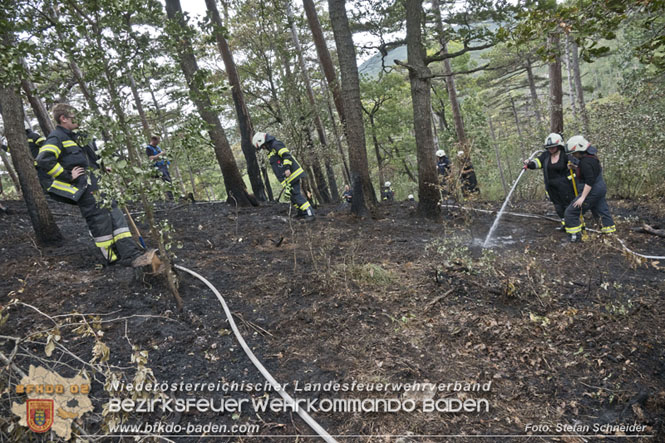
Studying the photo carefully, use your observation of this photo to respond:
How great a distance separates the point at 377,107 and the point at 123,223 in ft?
44.4

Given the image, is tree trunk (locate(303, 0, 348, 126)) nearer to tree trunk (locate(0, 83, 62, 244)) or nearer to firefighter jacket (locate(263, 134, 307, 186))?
firefighter jacket (locate(263, 134, 307, 186))

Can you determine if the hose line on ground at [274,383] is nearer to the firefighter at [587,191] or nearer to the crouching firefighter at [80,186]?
the crouching firefighter at [80,186]

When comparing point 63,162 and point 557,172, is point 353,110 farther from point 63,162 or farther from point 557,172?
point 63,162

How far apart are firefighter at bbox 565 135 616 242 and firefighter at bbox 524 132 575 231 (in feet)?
1.34

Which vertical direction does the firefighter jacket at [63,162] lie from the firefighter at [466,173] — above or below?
above

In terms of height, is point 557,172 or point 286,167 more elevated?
point 286,167

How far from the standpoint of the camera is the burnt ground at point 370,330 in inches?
102

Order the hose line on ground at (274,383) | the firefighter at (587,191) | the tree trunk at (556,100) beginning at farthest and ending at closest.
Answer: the tree trunk at (556,100), the firefighter at (587,191), the hose line on ground at (274,383)

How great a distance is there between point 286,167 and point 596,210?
5870 millimetres

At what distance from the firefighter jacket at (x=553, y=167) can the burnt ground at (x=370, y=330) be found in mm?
1334

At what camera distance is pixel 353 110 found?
6.98 metres

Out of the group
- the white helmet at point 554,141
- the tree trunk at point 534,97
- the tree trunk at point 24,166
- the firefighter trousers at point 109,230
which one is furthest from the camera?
the tree trunk at point 534,97

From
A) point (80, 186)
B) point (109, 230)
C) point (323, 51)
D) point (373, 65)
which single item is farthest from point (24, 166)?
point (373, 65)

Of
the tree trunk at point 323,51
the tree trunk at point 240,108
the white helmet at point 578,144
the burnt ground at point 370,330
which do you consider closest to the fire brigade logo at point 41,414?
the burnt ground at point 370,330
